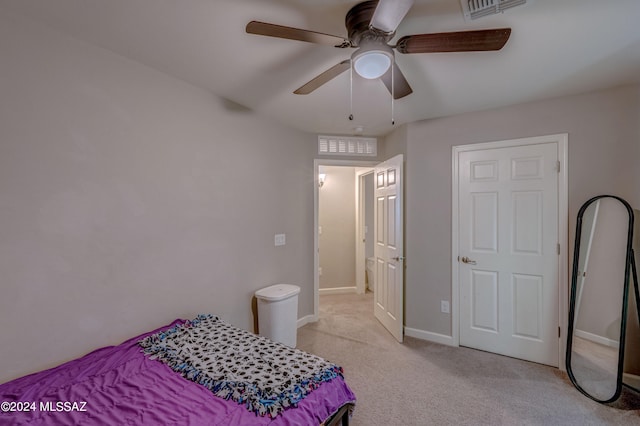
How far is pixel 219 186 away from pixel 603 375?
346cm

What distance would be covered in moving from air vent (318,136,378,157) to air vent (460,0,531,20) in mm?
2271

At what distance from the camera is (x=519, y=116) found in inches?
104

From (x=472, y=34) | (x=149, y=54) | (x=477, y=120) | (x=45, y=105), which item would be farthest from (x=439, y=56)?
(x=45, y=105)

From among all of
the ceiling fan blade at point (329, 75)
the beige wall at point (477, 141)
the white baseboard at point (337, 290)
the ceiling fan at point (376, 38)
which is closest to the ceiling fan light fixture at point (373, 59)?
the ceiling fan at point (376, 38)

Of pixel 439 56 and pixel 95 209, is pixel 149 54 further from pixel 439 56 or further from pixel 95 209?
pixel 439 56

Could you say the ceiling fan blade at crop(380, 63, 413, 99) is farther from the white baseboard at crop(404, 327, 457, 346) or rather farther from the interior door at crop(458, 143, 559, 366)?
the white baseboard at crop(404, 327, 457, 346)

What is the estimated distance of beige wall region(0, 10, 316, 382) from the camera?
148cm

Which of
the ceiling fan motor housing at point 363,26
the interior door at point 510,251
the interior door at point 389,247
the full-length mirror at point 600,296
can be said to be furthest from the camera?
the interior door at point 389,247

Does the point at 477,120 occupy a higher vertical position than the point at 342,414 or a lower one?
higher

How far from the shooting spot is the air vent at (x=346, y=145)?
361cm

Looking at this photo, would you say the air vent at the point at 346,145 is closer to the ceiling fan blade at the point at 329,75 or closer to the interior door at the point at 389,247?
the interior door at the point at 389,247

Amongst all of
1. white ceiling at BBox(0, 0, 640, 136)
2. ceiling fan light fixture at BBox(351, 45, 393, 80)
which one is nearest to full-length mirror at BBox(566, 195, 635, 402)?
white ceiling at BBox(0, 0, 640, 136)

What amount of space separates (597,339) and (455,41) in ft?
8.61

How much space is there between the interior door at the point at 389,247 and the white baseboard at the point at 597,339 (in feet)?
4.85
